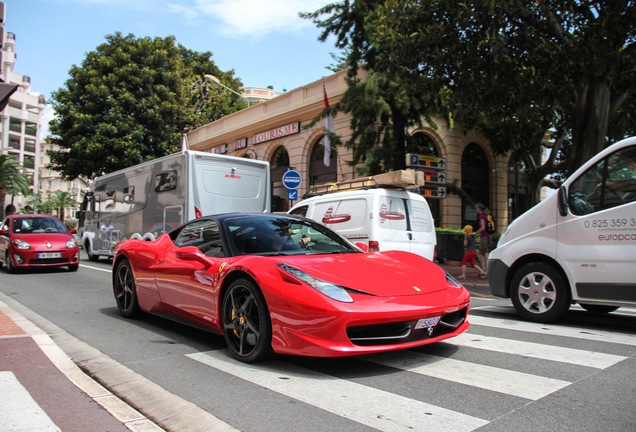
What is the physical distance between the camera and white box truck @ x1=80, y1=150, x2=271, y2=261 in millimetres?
11973

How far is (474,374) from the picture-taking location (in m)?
3.98

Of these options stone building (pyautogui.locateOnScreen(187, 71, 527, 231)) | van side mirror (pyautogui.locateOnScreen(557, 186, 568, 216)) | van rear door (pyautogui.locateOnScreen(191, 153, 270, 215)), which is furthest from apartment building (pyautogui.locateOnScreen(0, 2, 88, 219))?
van side mirror (pyautogui.locateOnScreen(557, 186, 568, 216))

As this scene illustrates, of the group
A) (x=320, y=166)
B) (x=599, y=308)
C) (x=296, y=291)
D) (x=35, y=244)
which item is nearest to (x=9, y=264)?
(x=35, y=244)

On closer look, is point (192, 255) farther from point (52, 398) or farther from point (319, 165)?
point (319, 165)

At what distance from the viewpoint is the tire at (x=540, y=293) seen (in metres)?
5.98

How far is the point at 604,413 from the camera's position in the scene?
3141mm

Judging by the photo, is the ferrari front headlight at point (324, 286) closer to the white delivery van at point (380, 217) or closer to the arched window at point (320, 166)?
the white delivery van at point (380, 217)

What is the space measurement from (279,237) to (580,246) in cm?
348

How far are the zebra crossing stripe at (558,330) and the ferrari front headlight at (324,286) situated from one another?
9.28 feet

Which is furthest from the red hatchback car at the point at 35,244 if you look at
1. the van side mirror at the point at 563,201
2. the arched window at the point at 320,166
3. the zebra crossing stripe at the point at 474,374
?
the arched window at the point at 320,166

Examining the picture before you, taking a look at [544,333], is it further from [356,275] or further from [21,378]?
[21,378]

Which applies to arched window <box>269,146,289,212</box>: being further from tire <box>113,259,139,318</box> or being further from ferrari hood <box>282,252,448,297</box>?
ferrari hood <box>282,252,448,297</box>

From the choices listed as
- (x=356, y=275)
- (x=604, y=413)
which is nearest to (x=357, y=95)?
(x=356, y=275)

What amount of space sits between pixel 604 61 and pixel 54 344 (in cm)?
1140
